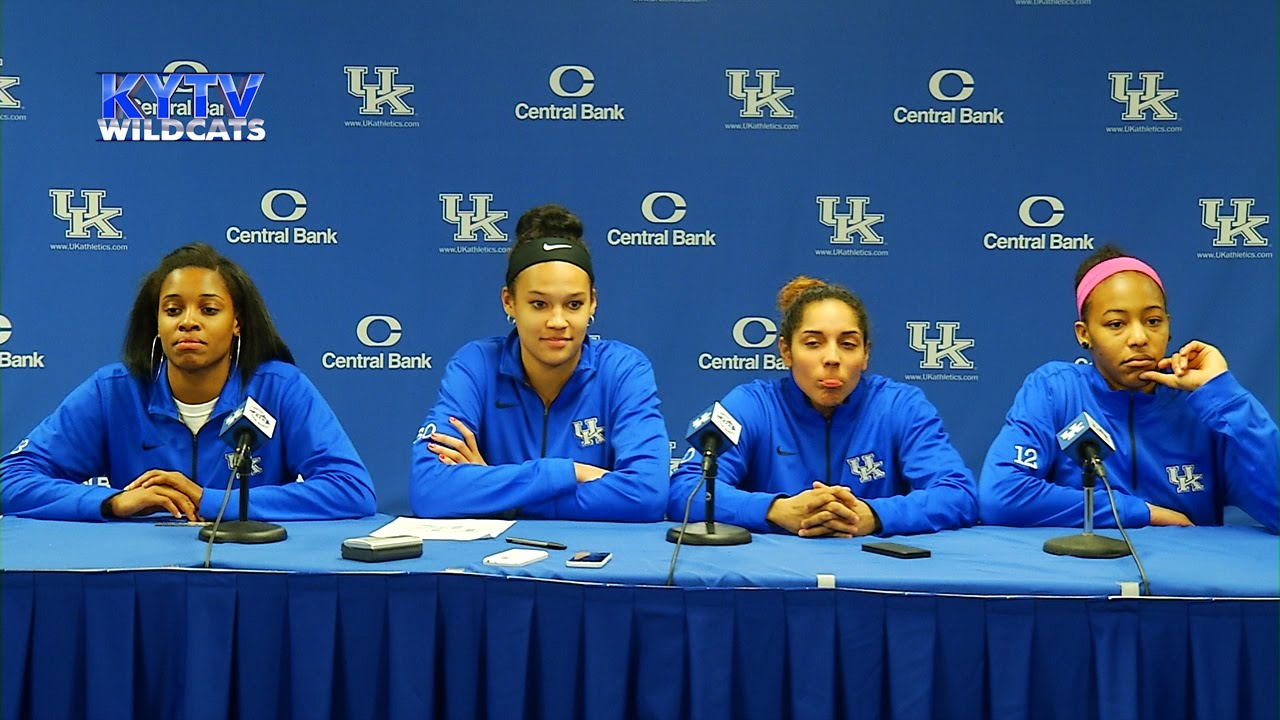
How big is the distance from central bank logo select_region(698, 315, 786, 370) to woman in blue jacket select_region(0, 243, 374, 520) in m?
1.84

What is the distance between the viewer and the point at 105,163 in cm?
449

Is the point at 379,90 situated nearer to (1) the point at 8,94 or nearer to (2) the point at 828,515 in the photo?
(1) the point at 8,94

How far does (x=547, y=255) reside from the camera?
3.09 meters

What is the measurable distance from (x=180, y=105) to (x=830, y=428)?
303 cm

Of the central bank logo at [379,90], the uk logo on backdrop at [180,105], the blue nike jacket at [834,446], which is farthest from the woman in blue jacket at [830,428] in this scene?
the uk logo on backdrop at [180,105]

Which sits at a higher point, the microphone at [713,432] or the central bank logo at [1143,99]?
the central bank logo at [1143,99]

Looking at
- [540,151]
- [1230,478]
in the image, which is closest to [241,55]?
[540,151]

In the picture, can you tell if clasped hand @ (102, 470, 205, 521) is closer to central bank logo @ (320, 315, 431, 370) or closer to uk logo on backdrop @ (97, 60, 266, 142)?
central bank logo @ (320, 315, 431, 370)

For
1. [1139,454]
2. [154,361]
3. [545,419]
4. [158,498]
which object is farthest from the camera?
[545,419]

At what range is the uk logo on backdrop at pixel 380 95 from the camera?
4473 millimetres

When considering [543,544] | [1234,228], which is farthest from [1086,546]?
[1234,228]

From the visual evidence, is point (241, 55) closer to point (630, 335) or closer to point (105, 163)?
point (105, 163)

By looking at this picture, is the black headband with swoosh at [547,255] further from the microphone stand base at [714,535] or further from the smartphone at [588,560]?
the smartphone at [588,560]

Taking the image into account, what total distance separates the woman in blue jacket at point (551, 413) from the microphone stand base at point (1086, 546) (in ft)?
3.19
